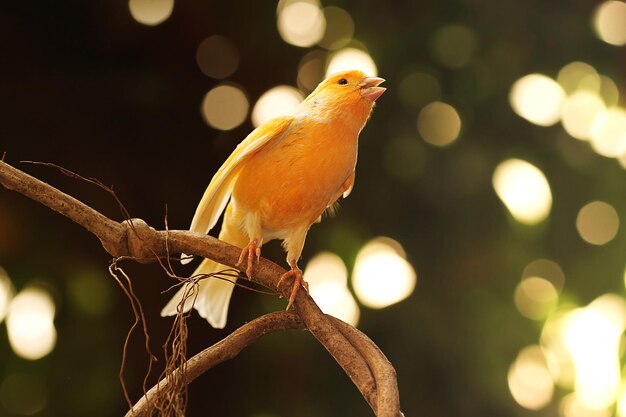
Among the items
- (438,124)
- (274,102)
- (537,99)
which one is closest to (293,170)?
(274,102)

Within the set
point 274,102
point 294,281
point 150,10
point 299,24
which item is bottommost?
point 294,281

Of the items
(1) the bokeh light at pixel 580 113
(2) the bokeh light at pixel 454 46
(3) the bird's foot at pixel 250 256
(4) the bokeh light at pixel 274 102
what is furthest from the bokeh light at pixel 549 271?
(3) the bird's foot at pixel 250 256

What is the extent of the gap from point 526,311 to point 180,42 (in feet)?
2.53

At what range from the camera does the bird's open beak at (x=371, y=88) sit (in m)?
0.75

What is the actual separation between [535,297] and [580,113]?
0.34 m

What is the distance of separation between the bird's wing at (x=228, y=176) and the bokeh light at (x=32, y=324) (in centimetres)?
52

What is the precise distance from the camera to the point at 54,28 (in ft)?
3.85

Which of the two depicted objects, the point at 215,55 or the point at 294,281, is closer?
the point at 294,281

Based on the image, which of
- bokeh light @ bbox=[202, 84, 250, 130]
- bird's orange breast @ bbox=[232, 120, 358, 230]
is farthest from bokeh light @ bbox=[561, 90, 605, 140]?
bird's orange breast @ bbox=[232, 120, 358, 230]

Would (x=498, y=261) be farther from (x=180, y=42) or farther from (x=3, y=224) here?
(x=3, y=224)

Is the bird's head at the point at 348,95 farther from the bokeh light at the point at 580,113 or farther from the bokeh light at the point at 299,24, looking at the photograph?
the bokeh light at the point at 580,113

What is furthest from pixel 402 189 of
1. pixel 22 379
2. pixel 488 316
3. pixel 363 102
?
pixel 22 379

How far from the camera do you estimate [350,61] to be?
4.05 feet

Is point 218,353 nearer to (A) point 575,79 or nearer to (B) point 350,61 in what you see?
(B) point 350,61
